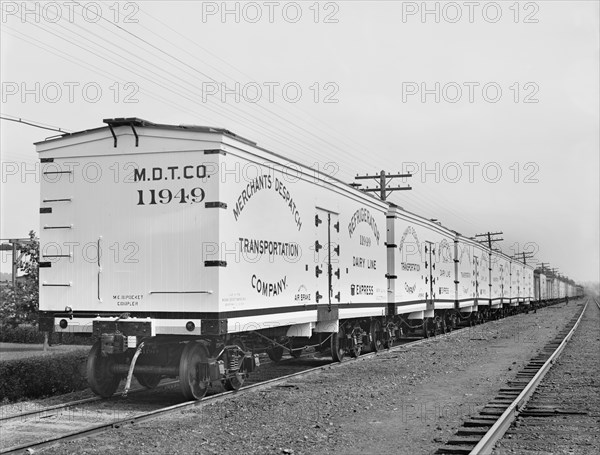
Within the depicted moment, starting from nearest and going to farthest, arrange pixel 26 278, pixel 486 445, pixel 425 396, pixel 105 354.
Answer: pixel 486 445 < pixel 105 354 < pixel 425 396 < pixel 26 278

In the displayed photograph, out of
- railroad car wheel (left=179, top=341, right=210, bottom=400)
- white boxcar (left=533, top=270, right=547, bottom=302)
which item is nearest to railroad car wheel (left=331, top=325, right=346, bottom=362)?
railroad car wheel (left=179, top=341, right=210, bottom=400)

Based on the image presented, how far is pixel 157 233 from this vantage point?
9.45 metres

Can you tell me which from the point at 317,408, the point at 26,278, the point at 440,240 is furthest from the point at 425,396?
the point at 440,240

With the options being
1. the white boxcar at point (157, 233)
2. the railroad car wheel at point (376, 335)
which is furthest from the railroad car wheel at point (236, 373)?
the railroad car wheel at point (376, 335)

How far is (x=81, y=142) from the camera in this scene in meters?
9.91

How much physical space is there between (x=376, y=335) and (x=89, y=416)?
33.2ft

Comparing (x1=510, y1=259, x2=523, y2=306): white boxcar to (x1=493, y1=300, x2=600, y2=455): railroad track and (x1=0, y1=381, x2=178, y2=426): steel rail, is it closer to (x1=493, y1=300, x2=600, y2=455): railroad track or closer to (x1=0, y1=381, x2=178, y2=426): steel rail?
(x1=493, y1=300, x2=600, y2=455): railroad track

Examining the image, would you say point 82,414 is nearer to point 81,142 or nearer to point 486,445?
point 81,142

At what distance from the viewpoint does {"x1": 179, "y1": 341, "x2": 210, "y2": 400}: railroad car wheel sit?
30.4ft

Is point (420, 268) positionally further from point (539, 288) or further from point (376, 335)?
point (539, 288)

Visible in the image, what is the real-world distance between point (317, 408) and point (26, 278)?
1299cm

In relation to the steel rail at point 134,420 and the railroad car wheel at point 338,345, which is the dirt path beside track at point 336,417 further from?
the railroad car wheel at point 338,345

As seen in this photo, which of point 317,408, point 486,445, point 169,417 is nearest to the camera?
point 486,445

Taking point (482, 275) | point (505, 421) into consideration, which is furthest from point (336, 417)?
point (482, 275)
